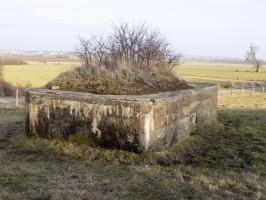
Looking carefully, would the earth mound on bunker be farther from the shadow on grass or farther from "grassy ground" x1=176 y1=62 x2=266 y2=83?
"grassy ground" x1=176 y1=62 x2=266 y2=83

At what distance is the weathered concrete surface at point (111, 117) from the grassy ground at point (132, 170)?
0.28 metres

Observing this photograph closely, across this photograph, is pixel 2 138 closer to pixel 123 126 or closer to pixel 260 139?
pixel 123 126

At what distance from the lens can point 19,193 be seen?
5.38 metres

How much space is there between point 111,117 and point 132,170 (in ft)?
5.90

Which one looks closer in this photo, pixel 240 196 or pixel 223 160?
pixel 240 196

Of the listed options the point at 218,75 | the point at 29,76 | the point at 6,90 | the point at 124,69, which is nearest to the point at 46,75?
the point at 29,76

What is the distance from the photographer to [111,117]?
840cm

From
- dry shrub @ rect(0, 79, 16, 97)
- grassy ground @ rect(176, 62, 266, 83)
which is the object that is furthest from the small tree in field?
dry shrub @ rect(0, 79, 16, 97)

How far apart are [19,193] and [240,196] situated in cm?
293

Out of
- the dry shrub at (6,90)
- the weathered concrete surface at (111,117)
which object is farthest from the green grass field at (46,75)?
the weathered concrete surface at (111,117)

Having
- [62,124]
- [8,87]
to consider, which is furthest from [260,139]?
[8,87]

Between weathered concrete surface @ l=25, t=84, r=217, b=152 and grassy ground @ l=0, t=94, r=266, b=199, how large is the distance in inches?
11.2

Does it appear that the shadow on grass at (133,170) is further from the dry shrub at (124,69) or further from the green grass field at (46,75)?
the green grass field at (46,75)

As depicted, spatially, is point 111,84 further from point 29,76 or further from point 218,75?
point 218,75
